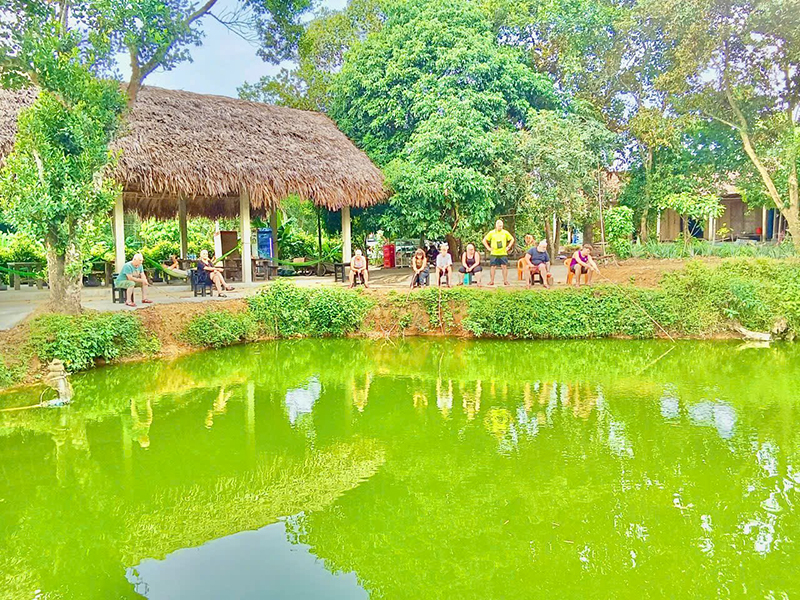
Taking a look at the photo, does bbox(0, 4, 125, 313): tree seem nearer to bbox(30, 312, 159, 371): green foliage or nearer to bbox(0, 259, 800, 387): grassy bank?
bbox(30, 312, 159, 371): green foliage

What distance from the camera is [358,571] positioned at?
10.5ft

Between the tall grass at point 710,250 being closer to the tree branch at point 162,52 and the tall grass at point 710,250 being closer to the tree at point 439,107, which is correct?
the tree at point 439,107

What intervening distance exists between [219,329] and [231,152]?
3629 millimetres

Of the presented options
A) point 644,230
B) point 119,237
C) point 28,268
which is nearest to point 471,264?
point 119,237

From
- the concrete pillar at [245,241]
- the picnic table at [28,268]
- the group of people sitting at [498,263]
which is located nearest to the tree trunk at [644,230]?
the group of people sitting at [498,263]

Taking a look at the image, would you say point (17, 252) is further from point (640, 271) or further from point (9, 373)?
point (640, 271)

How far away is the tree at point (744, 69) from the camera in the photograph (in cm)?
1105

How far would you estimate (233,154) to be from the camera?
10.7 metres

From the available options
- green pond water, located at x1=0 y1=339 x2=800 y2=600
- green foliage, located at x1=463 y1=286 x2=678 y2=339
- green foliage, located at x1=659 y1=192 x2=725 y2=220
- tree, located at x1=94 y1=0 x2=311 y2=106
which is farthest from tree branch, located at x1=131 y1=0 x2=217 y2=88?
green foliage, located at x1=659 y1=192 x2=725 y2=220

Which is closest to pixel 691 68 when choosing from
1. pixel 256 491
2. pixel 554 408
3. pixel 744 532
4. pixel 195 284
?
pixel 554 408

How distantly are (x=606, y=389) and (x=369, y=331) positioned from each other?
4.00 m

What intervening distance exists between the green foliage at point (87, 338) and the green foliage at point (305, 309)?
1.83m

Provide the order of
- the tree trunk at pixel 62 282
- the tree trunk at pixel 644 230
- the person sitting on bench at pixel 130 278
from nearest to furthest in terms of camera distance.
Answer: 1. the tree trunk at pixel 62 282
2. the person sitting on bench at pixel 130 278
3. the tree trunk at pixel 644 230

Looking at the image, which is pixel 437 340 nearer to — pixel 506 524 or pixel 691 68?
pixel 506 524
